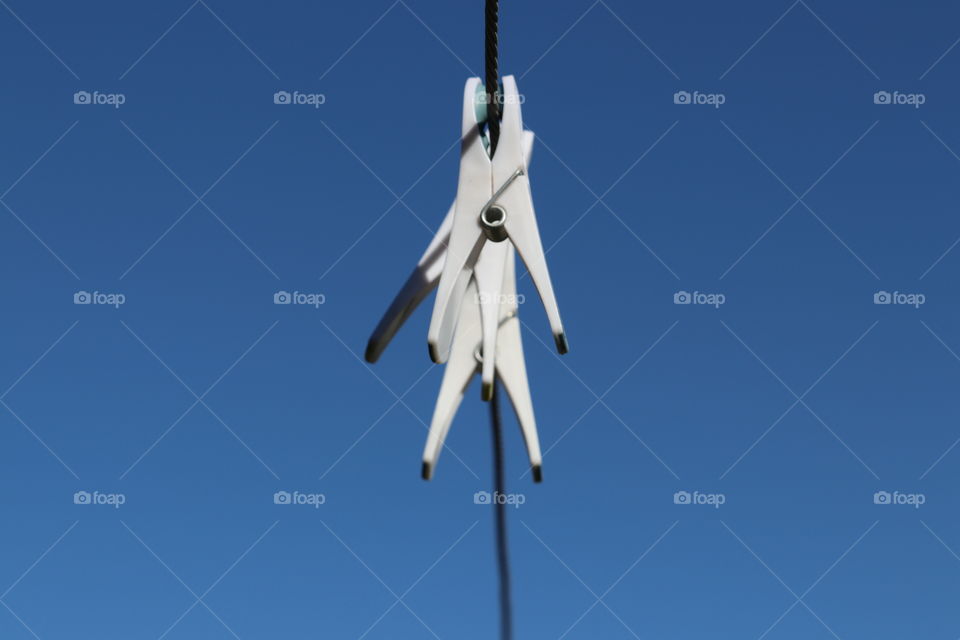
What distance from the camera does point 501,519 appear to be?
16.2 feet

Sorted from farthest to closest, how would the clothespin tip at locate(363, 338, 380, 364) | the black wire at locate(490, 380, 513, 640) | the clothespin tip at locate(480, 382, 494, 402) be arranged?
the clothespin tip at locate(363, 338, 380, 364) < the clothespin tip at locate(480, 382, 494, 402) < the black wire at locate(490, 380, 513, 640)

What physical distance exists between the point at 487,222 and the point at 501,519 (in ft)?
4.82

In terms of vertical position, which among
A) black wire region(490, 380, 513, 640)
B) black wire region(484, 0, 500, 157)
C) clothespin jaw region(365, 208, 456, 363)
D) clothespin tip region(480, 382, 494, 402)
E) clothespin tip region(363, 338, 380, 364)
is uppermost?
black wire region(484, 0, 500, 157)

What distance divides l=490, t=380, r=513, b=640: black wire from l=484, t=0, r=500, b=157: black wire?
4.13 feet

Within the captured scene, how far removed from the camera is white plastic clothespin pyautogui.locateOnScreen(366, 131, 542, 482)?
231 inches

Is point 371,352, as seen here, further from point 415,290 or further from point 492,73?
point 492,73

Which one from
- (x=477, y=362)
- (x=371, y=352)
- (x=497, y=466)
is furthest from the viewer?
(x=477, y=362)

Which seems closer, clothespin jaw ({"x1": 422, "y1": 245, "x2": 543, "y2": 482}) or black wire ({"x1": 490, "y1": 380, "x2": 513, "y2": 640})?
black wire ({"x1": 490, "y1": 380, "x2": 513, "y2": 640})

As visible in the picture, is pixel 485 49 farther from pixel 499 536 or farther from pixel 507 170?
pixel 499 536

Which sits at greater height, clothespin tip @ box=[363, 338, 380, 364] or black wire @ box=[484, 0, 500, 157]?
black wire @ box=[484, 0, 500, 157]

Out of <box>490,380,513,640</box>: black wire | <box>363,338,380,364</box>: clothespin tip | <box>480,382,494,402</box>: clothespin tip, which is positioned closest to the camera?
<box>490,380,513,640</box>: black wire

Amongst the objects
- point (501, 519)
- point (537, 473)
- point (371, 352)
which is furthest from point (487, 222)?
point (501, 519)

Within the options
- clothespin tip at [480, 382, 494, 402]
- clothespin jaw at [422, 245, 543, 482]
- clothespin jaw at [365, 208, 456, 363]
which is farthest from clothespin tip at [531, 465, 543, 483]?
clothespin jaw at [365, 208, 456, 363]

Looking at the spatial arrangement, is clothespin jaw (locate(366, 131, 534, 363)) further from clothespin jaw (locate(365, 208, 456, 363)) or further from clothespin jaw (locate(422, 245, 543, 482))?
clothespin jaw (locate(422, 245, 543, 482))
